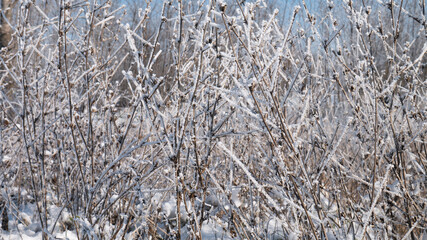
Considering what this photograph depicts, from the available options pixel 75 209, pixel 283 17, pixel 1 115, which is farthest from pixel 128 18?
pixel 75 209

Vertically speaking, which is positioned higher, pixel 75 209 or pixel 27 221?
pixel 75 209

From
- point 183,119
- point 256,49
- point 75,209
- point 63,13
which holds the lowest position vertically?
point 75,209

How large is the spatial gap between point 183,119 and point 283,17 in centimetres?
1192

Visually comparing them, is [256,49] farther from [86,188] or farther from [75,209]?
[75,209]

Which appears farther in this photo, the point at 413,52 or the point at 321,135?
the point at 413,52

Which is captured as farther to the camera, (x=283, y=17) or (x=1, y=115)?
(x=283, y=17)

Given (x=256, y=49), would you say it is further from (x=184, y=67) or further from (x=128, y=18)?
(x=128, y=18)

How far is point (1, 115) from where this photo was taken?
330 centimetres

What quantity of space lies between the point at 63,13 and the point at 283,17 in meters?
11.7

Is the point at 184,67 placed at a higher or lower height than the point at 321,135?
higher

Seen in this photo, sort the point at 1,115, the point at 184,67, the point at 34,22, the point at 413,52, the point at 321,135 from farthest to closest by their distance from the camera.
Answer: the point at 413,52
the point at 34,22
the point at 1,115
the point at 321,135
the point at 184,67

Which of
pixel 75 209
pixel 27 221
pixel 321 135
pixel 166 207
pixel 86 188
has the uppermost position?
pixel 321 135

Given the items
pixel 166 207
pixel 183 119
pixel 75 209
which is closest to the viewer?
pixel 183 119

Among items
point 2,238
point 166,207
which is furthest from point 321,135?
point 2,238
